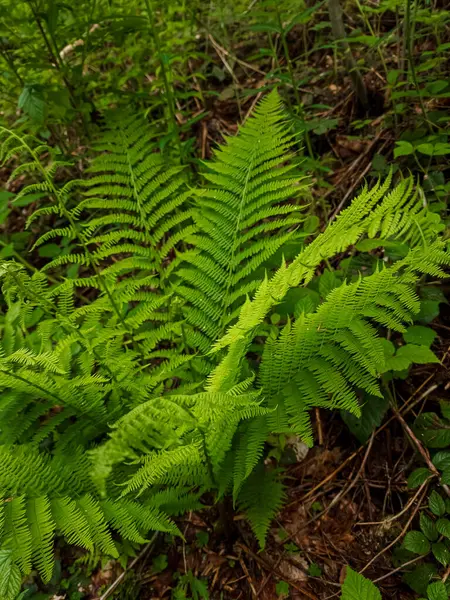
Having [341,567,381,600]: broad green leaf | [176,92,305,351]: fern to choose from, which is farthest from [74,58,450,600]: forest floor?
[176,92,305,351]: fern

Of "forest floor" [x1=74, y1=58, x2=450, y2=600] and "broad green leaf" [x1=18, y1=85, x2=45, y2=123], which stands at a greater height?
"broad green leaf" [x1=18, y1=85, x2=45, y2=123]

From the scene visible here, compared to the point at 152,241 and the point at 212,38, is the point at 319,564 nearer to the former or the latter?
the point at 152,241

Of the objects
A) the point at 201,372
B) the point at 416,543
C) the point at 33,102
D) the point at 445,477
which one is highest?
the point at 33,102

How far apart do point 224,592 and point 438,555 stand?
72 centimetres

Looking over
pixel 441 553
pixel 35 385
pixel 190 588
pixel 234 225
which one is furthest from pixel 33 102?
pixel 441 553

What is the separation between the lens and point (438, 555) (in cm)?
133

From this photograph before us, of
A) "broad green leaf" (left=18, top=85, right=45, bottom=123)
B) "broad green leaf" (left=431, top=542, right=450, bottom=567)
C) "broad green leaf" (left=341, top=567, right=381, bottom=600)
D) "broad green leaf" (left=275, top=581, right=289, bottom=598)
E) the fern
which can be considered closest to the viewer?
"broad green leaf" (left=341, top=567, right=381, bottom=600)

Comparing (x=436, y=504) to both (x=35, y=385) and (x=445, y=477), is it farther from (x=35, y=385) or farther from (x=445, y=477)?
(x=35, y=385)

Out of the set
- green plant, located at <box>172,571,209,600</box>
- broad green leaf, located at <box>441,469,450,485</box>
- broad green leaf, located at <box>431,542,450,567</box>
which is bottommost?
green plant, located at <box>172,571,209,600</box>

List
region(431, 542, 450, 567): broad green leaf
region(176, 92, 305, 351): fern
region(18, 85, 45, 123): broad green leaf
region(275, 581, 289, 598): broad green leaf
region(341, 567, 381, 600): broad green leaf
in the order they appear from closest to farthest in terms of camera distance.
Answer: region(341, 567, 381, 600): broad green leaf → region(431, 542, 450, 567): broad green leaf → region(275, 581, 289, 598): broad green leaf → region(176, 92, 305, 351): fern → region(18, 85, 45, 123): broad green leaf

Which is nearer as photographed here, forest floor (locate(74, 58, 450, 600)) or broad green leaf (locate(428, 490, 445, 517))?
broad green leaf (locate(428, 490, 445, 517))

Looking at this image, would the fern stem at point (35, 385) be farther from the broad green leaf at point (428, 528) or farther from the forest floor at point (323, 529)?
the broad green leaf at point (428, 528)

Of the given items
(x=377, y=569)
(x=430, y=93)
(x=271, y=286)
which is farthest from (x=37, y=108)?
(x=377, y=569)

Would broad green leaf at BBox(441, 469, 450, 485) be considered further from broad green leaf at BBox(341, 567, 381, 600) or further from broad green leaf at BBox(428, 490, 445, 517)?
broad green leaf at BBox(341, 567, 381, 600)
